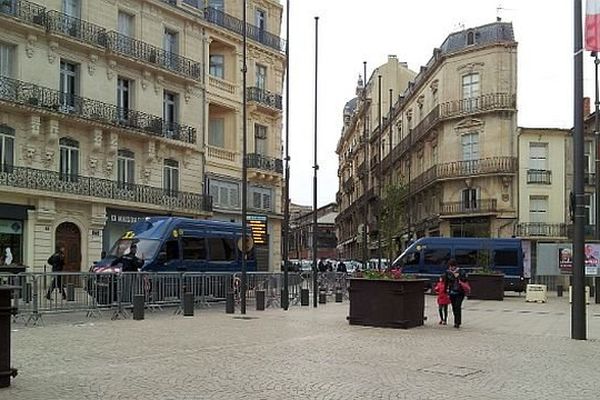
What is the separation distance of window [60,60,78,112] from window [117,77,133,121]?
276 cm

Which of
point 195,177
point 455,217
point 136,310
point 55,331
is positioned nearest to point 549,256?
point 455,217

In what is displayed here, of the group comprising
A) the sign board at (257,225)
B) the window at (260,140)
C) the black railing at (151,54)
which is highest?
the black railing at (151,54)

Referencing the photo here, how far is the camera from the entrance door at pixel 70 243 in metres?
32.1

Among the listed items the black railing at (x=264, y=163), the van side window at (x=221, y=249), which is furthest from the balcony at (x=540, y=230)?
the van side window at (x=221, y=249)

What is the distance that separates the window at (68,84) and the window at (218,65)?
10.7 metres

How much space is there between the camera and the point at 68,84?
108ft

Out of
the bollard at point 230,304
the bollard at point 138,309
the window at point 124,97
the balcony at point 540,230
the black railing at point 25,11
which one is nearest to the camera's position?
the bollard at point 138,309

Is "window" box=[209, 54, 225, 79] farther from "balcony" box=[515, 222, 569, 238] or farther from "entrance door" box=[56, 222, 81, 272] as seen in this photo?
"balcony" box=[515, 222, 569, 238]

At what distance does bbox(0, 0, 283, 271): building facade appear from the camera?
3014cm

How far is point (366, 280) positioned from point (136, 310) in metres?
5.99

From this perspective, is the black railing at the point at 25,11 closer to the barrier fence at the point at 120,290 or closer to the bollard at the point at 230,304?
the barrier fence at the point at 120,290

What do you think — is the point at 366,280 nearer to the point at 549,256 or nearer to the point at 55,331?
the point at 55,331

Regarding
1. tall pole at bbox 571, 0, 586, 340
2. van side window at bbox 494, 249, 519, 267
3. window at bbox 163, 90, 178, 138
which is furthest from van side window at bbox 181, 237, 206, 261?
van side window at bbox 494, 249, 519, 267

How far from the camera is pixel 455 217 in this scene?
170 feet
